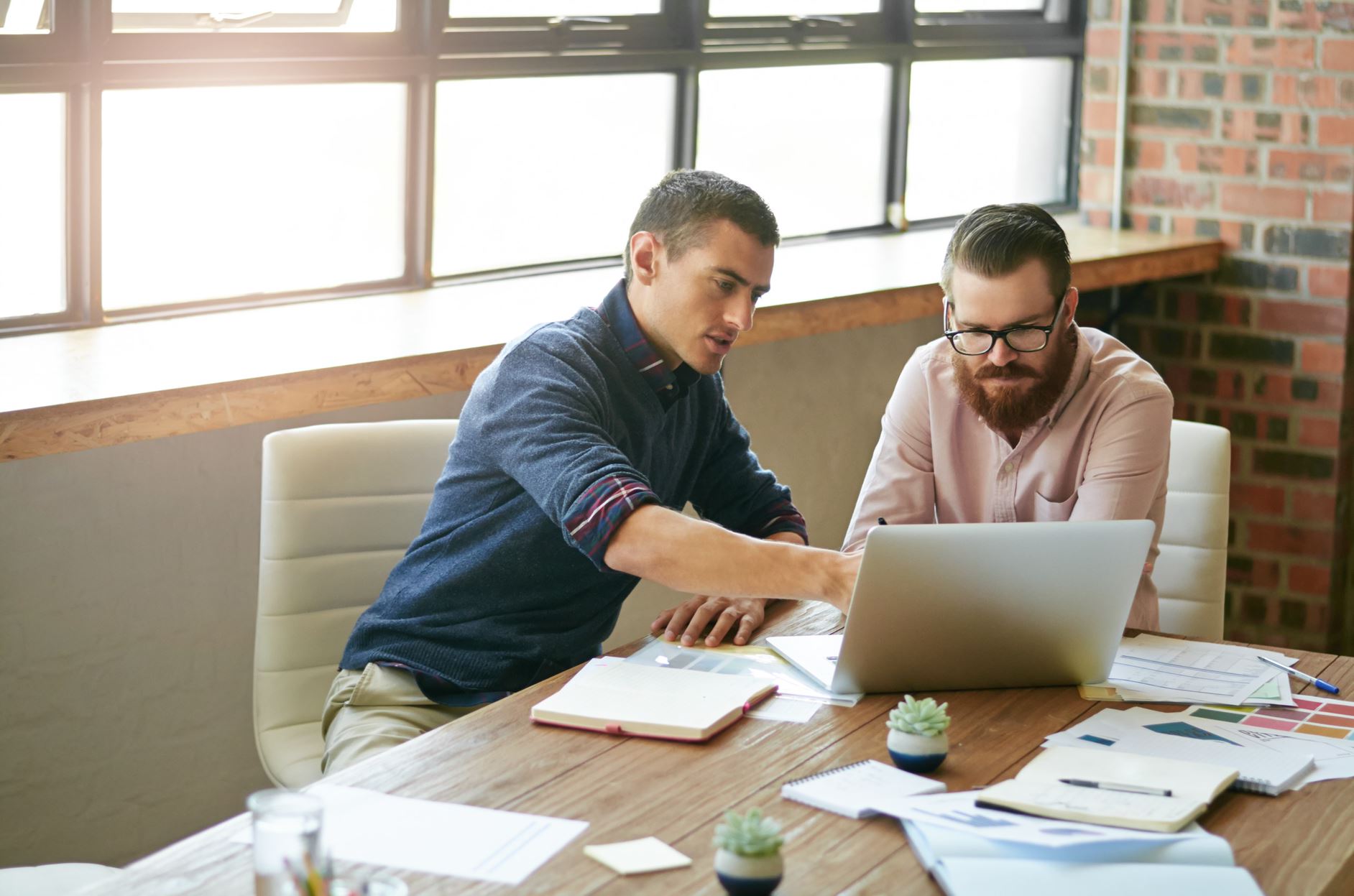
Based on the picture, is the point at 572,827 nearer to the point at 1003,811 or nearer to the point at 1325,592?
the point at 1003,811

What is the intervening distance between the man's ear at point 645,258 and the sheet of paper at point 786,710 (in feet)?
2.18

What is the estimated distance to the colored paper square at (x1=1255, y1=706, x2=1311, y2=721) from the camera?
182 cm

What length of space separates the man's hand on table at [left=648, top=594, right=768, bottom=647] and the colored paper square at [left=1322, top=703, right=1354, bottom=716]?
712mm

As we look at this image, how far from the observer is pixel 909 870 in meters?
1.39

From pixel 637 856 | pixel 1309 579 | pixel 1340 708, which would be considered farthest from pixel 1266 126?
pixel 637 856

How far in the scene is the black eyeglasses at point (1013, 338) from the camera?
2.24 metres

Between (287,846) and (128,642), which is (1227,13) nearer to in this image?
(128,642)

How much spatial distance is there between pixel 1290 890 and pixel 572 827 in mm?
641

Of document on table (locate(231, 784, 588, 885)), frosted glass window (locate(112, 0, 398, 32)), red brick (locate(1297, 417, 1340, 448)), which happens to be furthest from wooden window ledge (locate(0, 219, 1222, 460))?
document on table (locate(231, 784, 588, 885))

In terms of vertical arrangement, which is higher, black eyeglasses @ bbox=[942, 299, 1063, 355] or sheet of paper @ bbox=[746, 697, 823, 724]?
black eyeglasses @ bbox=[942, 299, 1063, 355]

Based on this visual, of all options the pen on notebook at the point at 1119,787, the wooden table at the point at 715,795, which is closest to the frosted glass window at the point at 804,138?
the wooden table at the point at 715,795

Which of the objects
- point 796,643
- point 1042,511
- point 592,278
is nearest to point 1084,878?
point 796,643

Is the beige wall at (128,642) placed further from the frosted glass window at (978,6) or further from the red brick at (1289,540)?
the red brick at (1289,540)

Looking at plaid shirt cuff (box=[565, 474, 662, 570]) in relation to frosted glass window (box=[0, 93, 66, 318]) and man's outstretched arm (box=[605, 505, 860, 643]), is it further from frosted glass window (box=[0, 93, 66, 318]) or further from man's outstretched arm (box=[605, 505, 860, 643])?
frosted glass window (box=[0, 93, 66, 318])
